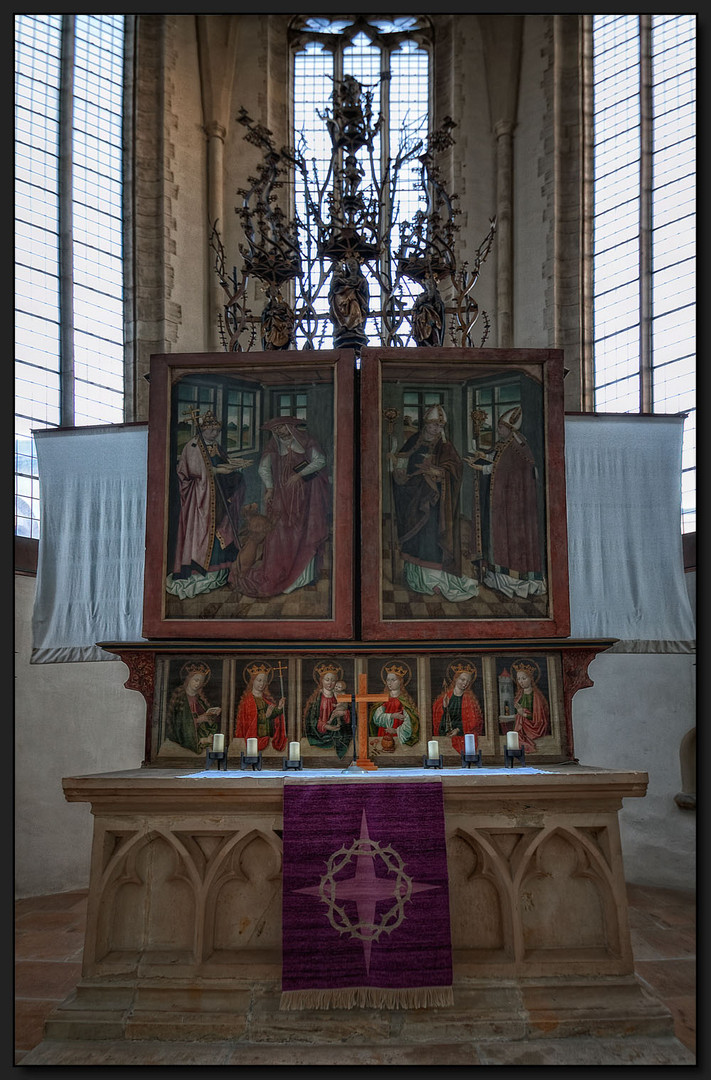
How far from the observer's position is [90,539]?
8.01m

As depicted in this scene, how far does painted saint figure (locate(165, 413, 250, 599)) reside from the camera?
7.37 metres

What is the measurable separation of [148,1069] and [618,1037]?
2597 mm

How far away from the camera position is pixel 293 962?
19.0ft

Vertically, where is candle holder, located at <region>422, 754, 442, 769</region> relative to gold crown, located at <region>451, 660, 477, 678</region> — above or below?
below

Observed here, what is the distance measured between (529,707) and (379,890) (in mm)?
1899

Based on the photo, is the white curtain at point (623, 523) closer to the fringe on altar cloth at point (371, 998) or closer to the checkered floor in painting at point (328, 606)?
the checkered floor in painting at point (328, 606)

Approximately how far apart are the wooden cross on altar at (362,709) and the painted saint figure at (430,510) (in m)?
0.84

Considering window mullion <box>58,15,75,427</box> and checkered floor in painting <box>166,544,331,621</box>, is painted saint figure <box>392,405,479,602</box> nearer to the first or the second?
checkered floor in painting <box>166,544,331,621</box>

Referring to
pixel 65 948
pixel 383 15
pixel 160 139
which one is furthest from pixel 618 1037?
pixel 383 15

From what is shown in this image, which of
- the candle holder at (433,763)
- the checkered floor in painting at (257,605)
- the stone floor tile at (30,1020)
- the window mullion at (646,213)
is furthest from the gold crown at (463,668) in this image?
the window mullion at (646,213)

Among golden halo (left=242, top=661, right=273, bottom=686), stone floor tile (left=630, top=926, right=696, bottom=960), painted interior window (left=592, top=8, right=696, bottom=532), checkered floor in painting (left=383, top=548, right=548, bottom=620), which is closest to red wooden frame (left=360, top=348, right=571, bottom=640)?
checkered floor in painting (left=383, top=548, right=548, bottom=620)

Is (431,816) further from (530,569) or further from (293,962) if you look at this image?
(530,569)

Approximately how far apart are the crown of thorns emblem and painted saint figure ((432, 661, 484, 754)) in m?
1.31

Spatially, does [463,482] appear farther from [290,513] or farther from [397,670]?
[397,670]
